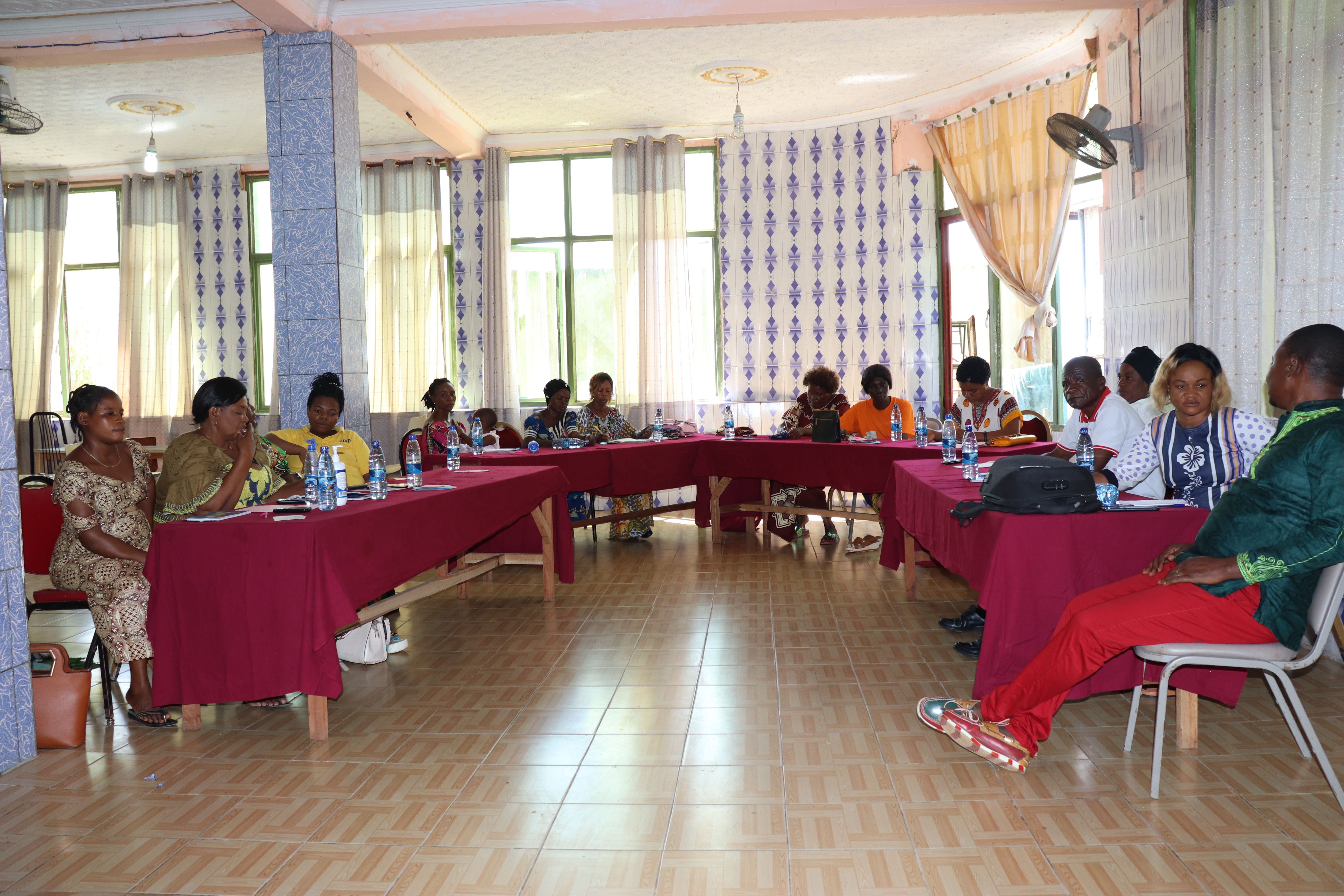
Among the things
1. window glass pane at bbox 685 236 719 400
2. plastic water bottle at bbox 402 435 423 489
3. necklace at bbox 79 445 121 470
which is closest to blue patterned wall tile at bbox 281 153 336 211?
plastic water bottle at bbox 402 435 423 489

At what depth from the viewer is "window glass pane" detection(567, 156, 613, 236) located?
9.28 m

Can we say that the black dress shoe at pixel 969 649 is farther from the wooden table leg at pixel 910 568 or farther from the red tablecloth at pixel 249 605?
the red tablecloth at pixel 249 605

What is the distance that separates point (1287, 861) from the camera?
91.0 inches

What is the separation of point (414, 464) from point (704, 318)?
5274 mm

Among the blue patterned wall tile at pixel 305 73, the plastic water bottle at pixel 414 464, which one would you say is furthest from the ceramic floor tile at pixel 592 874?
the blue patterned wall tile at pixel 305 73

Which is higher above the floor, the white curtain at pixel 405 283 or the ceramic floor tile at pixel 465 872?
the white curtain at pixel 405 283

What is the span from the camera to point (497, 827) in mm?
2617

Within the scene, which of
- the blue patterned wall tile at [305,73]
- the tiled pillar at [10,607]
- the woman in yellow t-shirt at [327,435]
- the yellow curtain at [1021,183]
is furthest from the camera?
the yellow curtain at [1021,183]

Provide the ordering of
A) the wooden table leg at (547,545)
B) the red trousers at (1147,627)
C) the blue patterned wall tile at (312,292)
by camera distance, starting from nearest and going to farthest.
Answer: the red trousers at (1147,627) → the wooden table leg at (547,545) → the blue patterned wall tile at (312,292)

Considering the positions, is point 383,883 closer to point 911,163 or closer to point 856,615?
point 856,615

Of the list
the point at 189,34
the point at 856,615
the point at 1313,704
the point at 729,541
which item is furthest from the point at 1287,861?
the point at 189,34

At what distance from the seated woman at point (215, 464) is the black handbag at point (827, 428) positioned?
366 cm

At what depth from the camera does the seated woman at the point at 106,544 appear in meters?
3.49

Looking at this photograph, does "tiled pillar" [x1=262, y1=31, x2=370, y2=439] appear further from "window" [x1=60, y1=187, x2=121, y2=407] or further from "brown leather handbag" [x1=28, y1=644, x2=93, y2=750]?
"window" [x1=60, y1=187, x2=121, y2=407]
